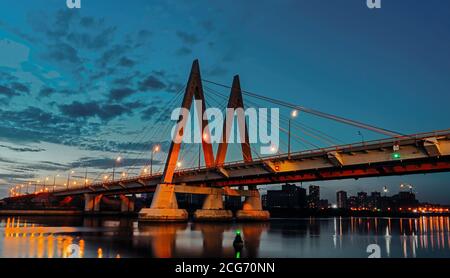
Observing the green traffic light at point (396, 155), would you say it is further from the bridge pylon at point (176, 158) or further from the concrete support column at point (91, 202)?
the concrete support column at point (91, 202)

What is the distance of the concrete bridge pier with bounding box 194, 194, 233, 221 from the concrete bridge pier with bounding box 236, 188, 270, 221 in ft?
15.0

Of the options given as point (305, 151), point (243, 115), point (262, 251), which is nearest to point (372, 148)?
point (305, 151)

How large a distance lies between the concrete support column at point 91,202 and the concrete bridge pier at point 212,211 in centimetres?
6498

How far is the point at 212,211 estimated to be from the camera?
85125mm

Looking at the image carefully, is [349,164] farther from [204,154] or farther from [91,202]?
[91,202]

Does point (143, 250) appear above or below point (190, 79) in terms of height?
below

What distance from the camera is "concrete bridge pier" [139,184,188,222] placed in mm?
70000

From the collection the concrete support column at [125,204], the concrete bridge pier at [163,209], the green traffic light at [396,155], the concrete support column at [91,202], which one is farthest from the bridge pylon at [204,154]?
the concrete support column at [125,204]

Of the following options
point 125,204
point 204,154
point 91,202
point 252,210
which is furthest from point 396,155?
point 125,204

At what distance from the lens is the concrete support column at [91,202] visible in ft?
450
